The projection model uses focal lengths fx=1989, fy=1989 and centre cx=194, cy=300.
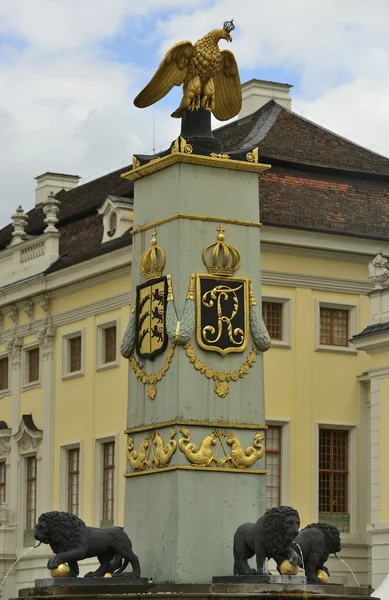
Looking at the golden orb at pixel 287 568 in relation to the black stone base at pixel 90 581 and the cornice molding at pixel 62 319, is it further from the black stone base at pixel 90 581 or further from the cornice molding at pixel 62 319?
the cornice molding at pixel 62 319

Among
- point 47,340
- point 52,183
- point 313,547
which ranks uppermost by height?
point 52,183

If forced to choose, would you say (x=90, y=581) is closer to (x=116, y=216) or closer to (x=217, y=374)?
(x=217, y=374)

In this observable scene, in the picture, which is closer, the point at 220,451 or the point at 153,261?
the point at 220,451

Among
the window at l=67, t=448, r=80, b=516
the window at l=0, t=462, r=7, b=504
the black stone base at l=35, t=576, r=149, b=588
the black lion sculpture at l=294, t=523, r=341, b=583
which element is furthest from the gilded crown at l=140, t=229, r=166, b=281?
the window at l=0, t=462, r=7, b=504

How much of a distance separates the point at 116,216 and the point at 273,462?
6.75 meters

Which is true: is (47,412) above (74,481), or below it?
above

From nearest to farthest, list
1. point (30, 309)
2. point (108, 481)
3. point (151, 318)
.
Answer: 1. point (151, 318)
2. point (108, 481)
3. point (30, 309)

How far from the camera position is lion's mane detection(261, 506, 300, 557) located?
17.0 meters

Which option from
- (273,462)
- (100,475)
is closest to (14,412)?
(100,475)

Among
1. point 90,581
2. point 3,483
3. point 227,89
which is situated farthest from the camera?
point 3,483

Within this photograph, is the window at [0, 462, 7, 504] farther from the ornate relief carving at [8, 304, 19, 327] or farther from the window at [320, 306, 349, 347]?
the window at [320, 306, 349, 347]

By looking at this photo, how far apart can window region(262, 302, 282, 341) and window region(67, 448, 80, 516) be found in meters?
6.12

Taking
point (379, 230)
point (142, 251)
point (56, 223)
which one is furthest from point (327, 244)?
point (142, 251)

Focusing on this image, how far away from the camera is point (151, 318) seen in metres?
18.5
